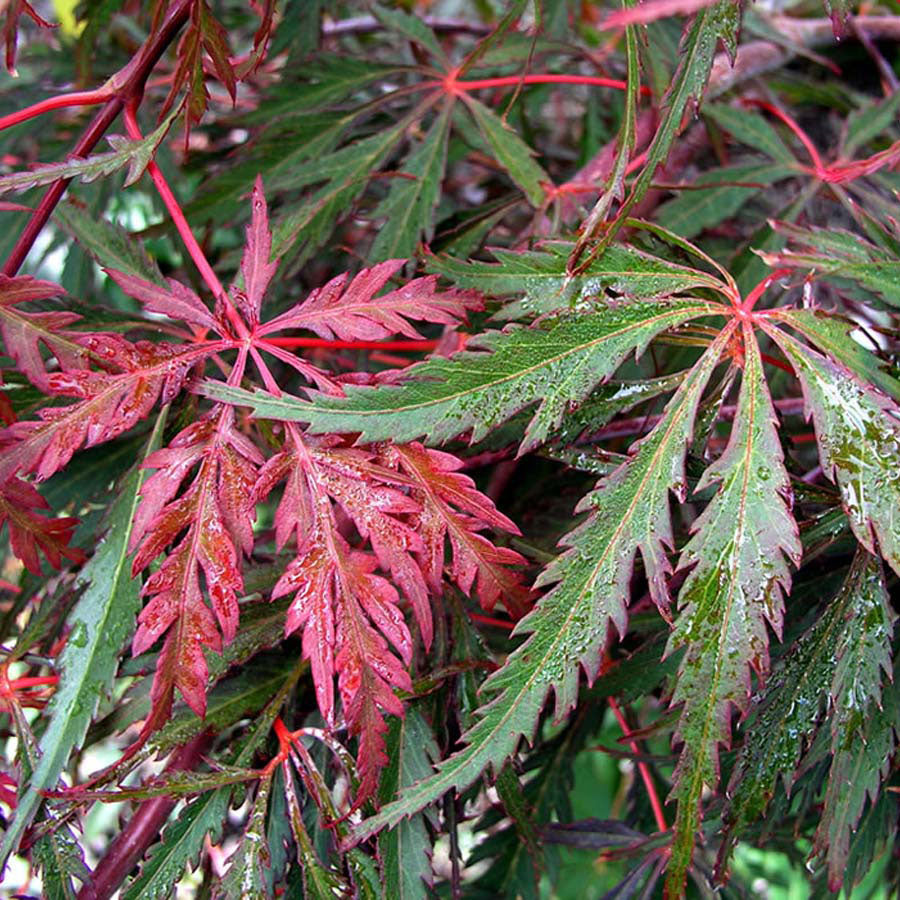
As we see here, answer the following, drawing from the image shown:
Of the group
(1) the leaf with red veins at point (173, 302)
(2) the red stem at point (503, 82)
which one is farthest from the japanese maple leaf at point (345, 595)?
(2) the red stem at point (503, 82)

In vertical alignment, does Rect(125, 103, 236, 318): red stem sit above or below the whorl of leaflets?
above

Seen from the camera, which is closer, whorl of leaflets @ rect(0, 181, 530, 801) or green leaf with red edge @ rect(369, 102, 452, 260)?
whorl of leaflets @ rect(0, 181, 530, 801)

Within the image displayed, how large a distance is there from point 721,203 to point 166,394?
59 centimetres

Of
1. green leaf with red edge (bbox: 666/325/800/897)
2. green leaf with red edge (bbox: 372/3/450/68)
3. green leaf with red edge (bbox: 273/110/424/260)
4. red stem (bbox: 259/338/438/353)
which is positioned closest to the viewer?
green leaf with red edge (bbox: 666/325/800/897)

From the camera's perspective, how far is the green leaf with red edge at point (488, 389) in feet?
1.56

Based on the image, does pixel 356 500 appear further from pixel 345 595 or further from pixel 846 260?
pixel 846 260

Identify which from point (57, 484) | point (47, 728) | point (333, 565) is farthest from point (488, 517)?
point (57, 484)

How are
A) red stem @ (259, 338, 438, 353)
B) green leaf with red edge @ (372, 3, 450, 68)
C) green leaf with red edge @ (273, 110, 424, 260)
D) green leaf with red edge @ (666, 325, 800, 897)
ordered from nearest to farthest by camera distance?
green leaf with red edge @ (666, 325, 800, 897)
red stem @ (259, 338, 438, 353)
green leaf with red edge @ (273, 110, 424, 260)
green leaf with red edge @ (372, 3, 450, 68)

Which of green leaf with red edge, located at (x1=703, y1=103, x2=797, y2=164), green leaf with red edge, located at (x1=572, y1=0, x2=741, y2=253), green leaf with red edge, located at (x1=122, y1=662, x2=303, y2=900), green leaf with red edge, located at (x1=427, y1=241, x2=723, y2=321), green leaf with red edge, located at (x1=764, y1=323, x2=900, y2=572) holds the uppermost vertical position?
green leaf with red edge, located at (x1=572, y1=0, x2=741, y2=253)

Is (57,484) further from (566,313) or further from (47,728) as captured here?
(566,313)

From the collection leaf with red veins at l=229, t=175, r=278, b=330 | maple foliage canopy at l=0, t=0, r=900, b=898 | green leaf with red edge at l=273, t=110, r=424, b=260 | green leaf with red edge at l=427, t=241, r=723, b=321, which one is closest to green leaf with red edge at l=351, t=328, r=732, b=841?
maple foliage canopy at l=0, t=0, r=900, b=898

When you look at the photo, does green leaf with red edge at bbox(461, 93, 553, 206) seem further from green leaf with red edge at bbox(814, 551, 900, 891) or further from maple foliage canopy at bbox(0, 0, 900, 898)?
green leaf with red edge at bbox(814, 551, 900, 891)

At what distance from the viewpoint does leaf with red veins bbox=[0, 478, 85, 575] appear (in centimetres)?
52

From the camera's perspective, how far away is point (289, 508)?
49cm
